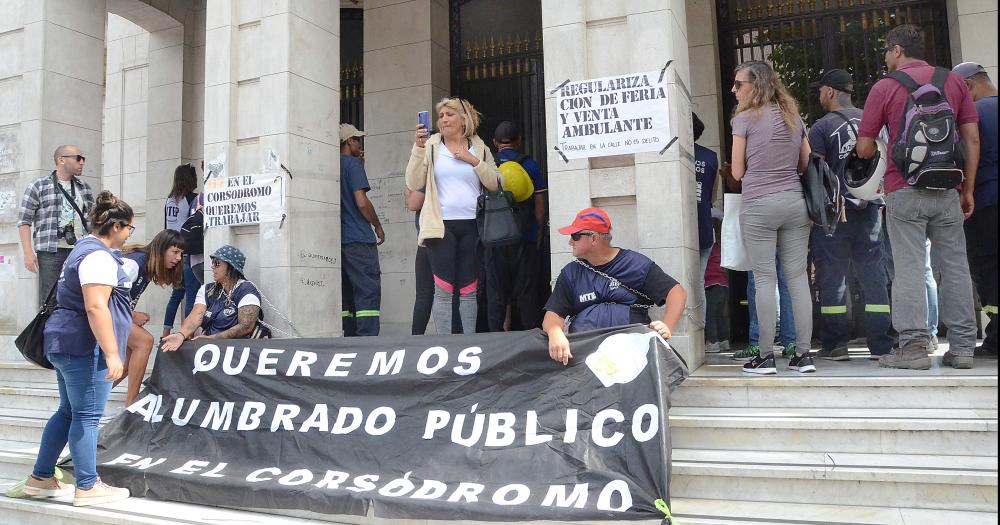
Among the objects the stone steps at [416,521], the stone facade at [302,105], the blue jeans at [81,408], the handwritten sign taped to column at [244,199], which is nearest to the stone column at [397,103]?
the stone facade at [302,105]

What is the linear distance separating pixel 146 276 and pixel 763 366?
16.8 feet

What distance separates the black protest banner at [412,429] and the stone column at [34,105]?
4.05 meters

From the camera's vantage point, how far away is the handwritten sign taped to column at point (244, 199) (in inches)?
263

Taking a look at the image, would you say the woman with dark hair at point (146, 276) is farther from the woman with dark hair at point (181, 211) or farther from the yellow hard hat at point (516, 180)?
the yellow hard hat at point (516, 180)

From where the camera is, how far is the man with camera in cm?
743

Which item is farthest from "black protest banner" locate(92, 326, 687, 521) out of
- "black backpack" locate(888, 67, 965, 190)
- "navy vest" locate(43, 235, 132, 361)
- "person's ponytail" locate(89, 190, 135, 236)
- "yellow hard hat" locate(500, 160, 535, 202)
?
"black backpack" locate(888, 67, 965, 190)

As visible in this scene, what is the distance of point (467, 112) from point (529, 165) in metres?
0.79

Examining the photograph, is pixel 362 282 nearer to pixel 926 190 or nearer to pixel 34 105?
pixel 34 105

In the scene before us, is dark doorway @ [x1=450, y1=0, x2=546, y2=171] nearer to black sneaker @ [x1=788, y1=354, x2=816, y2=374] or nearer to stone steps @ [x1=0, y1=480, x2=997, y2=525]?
black sneaker @ [x1=788, y1=354, x2=816, y2=374]

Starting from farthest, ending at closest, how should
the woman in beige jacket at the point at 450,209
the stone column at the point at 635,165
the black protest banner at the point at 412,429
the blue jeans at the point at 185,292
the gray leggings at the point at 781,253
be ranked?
the blue jeans at the point at 185,292 → the woman in beige jacket at the point at 450,209 → the stone column at the point at 635,165 → the gray leggings at the point at 781,253 → the black protest banner at the point at 412,429

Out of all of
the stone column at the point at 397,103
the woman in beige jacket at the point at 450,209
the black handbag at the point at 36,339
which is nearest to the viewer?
the black handbag at the point at 36,339

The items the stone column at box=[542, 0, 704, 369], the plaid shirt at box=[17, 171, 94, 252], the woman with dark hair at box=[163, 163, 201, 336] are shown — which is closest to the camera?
the stone column at box=[542, 0, 704, 369]

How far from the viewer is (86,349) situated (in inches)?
177

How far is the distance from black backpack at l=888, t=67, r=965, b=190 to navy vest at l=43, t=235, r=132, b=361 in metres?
5.25
